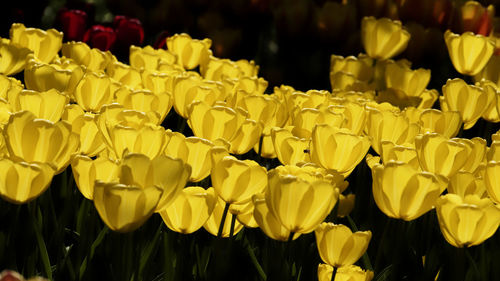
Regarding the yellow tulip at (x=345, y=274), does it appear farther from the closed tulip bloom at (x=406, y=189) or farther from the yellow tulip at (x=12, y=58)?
the yellow tulip at (x=12, y=58)

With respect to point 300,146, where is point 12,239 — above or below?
below

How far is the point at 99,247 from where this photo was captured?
1.66m

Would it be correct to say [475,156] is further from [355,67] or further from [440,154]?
[355,67]

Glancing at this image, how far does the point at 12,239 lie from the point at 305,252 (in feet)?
2.10

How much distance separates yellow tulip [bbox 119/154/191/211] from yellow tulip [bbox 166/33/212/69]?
1723 millimetres

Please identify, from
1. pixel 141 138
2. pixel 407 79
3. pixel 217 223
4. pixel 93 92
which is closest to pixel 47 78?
pixel 93 92

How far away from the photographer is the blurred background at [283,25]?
393 cm

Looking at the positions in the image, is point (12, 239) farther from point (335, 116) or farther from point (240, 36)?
point (240, 36)

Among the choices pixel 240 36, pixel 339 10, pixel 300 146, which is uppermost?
pixel 300 146

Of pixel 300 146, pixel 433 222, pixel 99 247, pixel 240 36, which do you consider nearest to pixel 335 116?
pixel 300 146

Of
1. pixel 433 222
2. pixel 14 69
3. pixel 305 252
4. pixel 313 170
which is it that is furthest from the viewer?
pixel 14 69

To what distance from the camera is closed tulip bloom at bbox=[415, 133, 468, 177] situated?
177 centimetres

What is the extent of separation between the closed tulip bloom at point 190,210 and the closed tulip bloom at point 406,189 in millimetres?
345

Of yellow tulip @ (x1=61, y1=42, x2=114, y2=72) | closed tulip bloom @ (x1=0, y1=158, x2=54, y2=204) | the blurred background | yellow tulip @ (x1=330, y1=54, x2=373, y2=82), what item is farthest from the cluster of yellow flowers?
the blurred background
